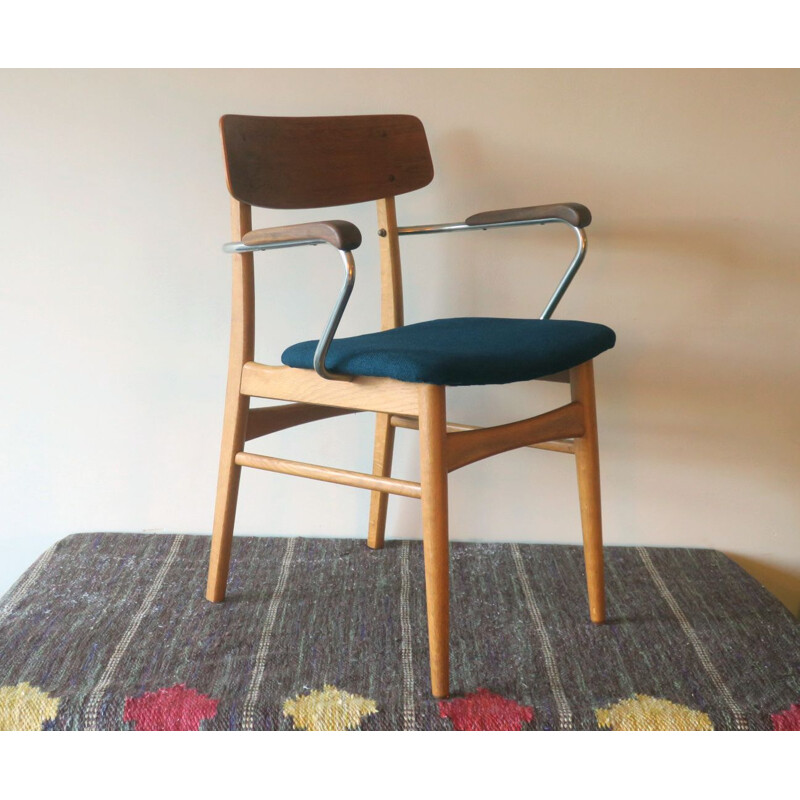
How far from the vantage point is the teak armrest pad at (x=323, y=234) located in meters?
1.08

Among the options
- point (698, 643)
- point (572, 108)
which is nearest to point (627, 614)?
point (698, 643)

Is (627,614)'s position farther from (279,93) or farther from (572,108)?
(279,93)

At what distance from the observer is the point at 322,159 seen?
1.42m

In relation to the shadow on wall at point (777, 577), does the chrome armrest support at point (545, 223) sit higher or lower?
higher

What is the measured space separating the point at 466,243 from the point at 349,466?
50 cm

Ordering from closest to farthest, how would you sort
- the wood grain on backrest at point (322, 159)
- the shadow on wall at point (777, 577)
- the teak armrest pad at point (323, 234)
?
the teak armrest pad at point (323, 234) → the wood grain on backrest at point (322, 159) → the shadow on wall at point (777, 577)

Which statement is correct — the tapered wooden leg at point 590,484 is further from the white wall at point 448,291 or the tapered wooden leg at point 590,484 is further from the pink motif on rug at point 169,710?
the pink motif on rug at point 169,710

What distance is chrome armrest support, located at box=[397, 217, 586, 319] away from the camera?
54.6 inches

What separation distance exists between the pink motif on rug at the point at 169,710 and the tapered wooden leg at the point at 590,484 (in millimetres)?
634

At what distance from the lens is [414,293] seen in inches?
65.0

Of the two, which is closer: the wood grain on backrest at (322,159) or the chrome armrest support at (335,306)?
the chrome armrest support at (335,306)

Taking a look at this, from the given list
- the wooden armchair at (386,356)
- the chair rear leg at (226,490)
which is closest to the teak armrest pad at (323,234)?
the wooden armchair at (386,356)

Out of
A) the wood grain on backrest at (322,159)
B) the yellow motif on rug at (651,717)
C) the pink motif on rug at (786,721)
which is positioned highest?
the wood grain on backrest at (322,159)

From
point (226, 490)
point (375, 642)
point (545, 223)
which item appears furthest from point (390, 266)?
point (375, 642)
